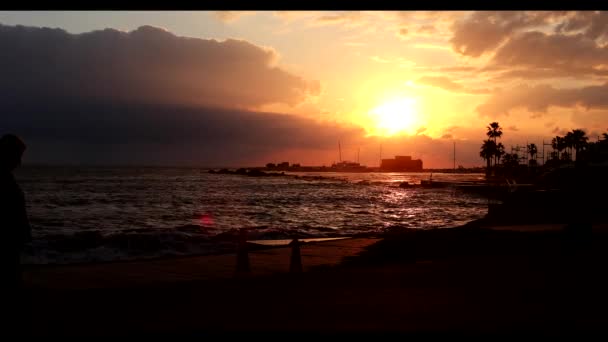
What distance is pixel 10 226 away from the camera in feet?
18.2

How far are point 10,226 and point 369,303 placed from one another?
4209 millimetres

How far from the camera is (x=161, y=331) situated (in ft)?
17.9

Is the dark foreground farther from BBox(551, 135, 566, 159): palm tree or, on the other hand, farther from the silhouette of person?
BBox(551, 135, 566, 159): palm tree

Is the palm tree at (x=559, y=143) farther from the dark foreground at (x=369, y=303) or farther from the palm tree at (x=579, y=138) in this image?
the dark foreground at (x=369, y=303)

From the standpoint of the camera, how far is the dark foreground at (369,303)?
566 centimetres

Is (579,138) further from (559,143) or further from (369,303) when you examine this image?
(369,303)

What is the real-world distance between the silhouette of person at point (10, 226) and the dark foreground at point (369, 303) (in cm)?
47

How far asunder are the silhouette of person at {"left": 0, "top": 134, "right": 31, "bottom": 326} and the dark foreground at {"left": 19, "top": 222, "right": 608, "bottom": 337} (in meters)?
0.47

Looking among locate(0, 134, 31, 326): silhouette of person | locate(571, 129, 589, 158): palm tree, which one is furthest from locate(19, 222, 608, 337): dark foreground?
locate(571, 129, 589, 158): palm tree

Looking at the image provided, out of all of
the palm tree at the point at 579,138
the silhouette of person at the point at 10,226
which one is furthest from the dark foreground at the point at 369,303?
the palm tree at the point at 579,138
